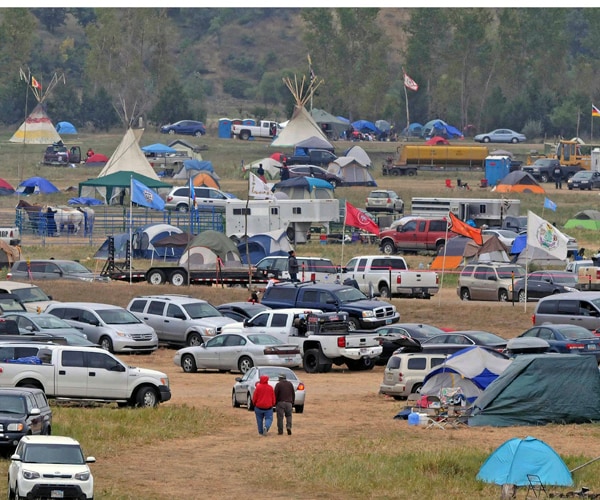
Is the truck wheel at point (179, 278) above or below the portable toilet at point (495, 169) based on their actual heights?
below

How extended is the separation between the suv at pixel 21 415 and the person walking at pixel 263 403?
4.34 m

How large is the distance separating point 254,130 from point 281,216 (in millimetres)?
57350

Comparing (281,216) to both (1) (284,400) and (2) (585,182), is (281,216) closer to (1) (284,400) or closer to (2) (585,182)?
(2) (585,182)

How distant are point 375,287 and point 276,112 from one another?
9534cm

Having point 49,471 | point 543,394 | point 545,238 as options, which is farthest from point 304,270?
point 49,471

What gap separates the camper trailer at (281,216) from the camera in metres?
59.4

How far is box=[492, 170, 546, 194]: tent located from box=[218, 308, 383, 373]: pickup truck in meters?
48.0

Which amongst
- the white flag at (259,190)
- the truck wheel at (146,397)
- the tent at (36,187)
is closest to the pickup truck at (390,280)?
the white flag at (259,190)

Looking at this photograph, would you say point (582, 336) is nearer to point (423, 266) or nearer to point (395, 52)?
point (423, 266)

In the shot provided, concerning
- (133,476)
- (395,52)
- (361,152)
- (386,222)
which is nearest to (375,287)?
(386,222)

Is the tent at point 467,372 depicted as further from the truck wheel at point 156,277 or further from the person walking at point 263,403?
the truck wheel at point 156,277

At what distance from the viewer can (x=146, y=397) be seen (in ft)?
95.7

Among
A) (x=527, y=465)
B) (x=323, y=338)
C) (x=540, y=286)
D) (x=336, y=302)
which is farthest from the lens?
(x=540, y=286)

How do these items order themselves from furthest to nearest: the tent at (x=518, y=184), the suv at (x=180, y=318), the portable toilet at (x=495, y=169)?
the portable toilet at (x=495, y=169), the tent at (x=518, y=184), the suv at (x=180, y=318)
